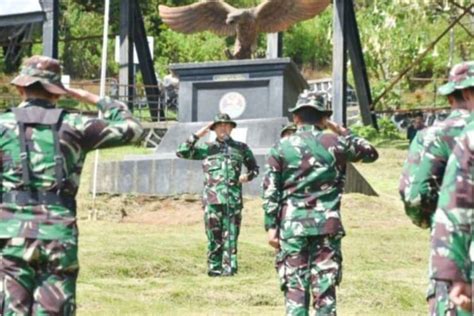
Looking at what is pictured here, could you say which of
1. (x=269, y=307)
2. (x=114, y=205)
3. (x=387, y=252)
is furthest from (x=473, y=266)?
(x=114, y=205)

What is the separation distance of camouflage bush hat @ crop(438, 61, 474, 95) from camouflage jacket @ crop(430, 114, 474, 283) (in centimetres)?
64

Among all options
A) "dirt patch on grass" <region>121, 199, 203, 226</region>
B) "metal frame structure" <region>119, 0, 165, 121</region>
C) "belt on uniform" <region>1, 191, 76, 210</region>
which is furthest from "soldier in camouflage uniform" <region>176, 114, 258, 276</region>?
"metal frame structure" <region>119, 0, 165, 121</region>

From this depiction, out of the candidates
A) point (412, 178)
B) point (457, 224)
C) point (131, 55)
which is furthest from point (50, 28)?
point (457, 224)

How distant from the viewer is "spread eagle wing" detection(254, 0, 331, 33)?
2630 cm

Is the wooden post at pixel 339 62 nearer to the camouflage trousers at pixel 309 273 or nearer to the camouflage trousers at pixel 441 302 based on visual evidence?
the camouflage trousers at pixel 309 273

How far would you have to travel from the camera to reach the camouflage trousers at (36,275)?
778cm

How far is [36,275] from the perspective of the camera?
309 inches

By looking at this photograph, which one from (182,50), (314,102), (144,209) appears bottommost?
(144,209)

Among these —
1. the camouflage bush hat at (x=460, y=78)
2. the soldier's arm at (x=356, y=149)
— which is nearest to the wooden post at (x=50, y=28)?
the soldier's arm at (x=356, y=149)

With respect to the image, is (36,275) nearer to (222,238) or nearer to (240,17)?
(222,238)

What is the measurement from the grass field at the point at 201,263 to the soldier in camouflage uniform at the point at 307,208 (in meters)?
2.43

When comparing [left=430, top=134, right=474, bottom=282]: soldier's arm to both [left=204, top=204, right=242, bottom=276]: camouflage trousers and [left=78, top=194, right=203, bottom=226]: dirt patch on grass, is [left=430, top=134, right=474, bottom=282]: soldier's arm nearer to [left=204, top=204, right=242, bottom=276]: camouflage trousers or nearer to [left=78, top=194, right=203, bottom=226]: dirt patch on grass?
[left=204, top=204, right=242, bottom=276]: camouflage trousers

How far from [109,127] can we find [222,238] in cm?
723

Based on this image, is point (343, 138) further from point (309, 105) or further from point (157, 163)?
point (157, 163)
